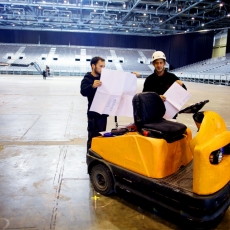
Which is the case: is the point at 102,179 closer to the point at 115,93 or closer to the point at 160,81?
the point at 115,93

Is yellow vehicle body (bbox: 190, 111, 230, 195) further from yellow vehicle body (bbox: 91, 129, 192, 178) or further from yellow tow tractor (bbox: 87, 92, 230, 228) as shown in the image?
yellow vehicle body (bbox: 91, 129, 192, 178)

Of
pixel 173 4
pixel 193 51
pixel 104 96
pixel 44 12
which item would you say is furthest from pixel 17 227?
pixel 193 51

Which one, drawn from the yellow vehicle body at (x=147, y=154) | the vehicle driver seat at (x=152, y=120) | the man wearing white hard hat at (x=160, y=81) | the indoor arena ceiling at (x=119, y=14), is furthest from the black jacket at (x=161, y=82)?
the indoor arena ceiling at (x=119, y=14)

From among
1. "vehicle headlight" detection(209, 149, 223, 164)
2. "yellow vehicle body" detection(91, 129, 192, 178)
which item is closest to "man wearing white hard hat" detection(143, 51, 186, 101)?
"yellow vehicle body" detection(91, 129, 192, 178)

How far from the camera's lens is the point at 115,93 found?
244cm

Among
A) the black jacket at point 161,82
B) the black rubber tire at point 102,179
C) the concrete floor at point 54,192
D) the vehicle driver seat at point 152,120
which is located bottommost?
the concrete floor at point 54,192

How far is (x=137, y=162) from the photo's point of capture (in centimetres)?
192

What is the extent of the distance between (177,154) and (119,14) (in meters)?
24.7

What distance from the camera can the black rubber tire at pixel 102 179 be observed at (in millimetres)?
2174

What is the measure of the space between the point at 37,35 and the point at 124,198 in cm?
3548

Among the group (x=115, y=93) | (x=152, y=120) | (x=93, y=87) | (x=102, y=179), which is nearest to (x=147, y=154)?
(x=152, y=120)

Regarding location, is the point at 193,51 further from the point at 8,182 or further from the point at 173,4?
the point at 8,182

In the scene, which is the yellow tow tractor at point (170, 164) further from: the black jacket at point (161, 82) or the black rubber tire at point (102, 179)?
the black jacket at point (161, 82)

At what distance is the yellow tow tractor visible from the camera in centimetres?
158
